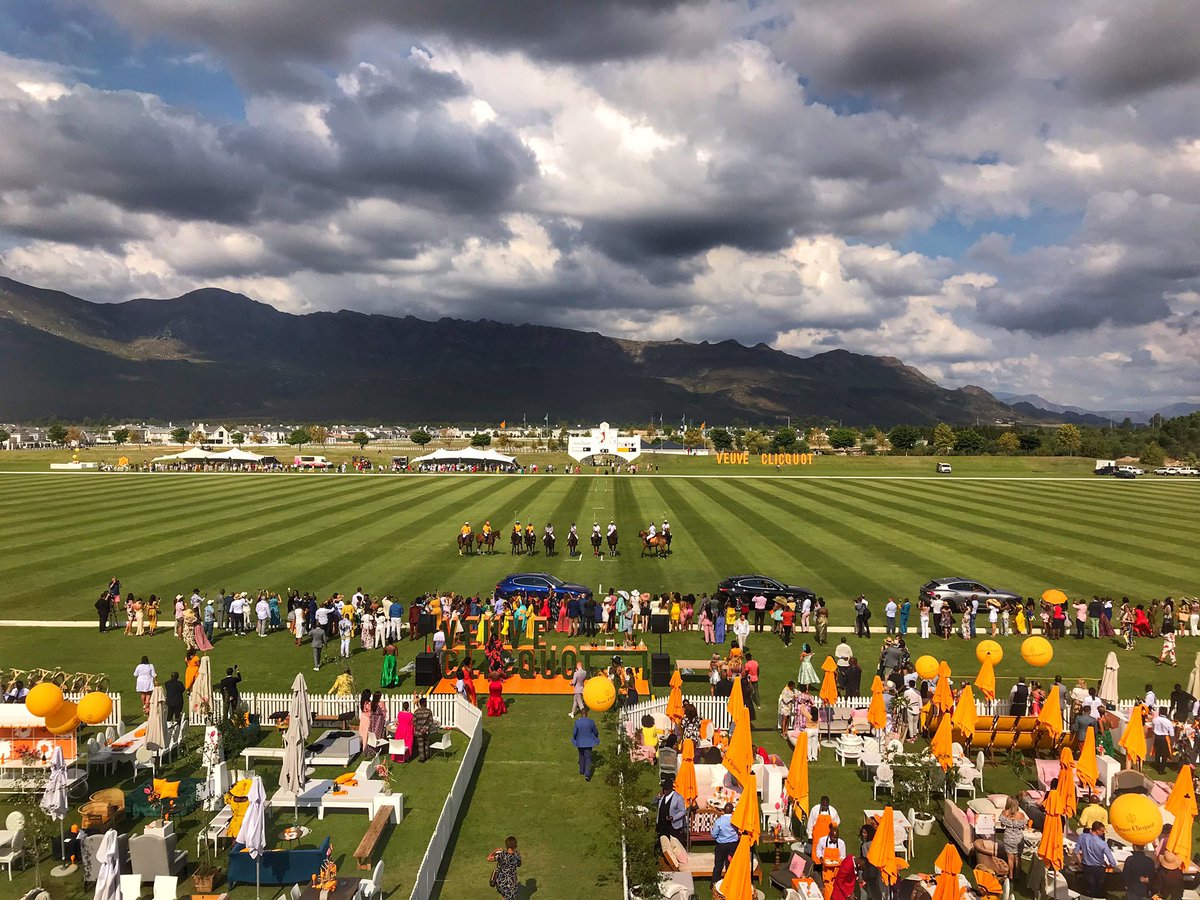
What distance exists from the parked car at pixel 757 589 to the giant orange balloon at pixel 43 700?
20.1m

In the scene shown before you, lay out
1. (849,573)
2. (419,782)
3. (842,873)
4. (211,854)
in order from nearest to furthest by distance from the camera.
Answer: (842,873) → (211,854) → (419,782) → (849,573)

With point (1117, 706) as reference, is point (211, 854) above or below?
below

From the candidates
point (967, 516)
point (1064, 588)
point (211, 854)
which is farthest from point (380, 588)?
point (967, 516)

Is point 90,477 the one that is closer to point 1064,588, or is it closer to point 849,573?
point 849,573

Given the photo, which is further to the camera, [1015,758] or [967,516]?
[967,516]

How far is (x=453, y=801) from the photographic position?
43.4ft

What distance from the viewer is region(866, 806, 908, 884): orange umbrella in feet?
33.9

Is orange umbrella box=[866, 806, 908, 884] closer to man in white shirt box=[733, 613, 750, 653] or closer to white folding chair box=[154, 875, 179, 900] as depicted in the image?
white folding chair box=[154, 875, 179, 900]

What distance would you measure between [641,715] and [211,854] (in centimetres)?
887

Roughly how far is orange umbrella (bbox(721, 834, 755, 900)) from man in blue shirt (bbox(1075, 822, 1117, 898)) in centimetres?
559

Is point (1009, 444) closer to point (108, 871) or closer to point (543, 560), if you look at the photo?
point (543, 560)

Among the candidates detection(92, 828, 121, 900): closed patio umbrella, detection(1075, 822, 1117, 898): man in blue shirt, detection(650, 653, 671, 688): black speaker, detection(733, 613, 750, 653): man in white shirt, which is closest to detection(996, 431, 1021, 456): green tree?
detection(733, 613, 750, 653): man in white shirt

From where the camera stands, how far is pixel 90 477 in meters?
74.4

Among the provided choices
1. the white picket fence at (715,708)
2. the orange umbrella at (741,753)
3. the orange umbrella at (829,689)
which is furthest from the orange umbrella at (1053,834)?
the white picket fence at (715,708)
